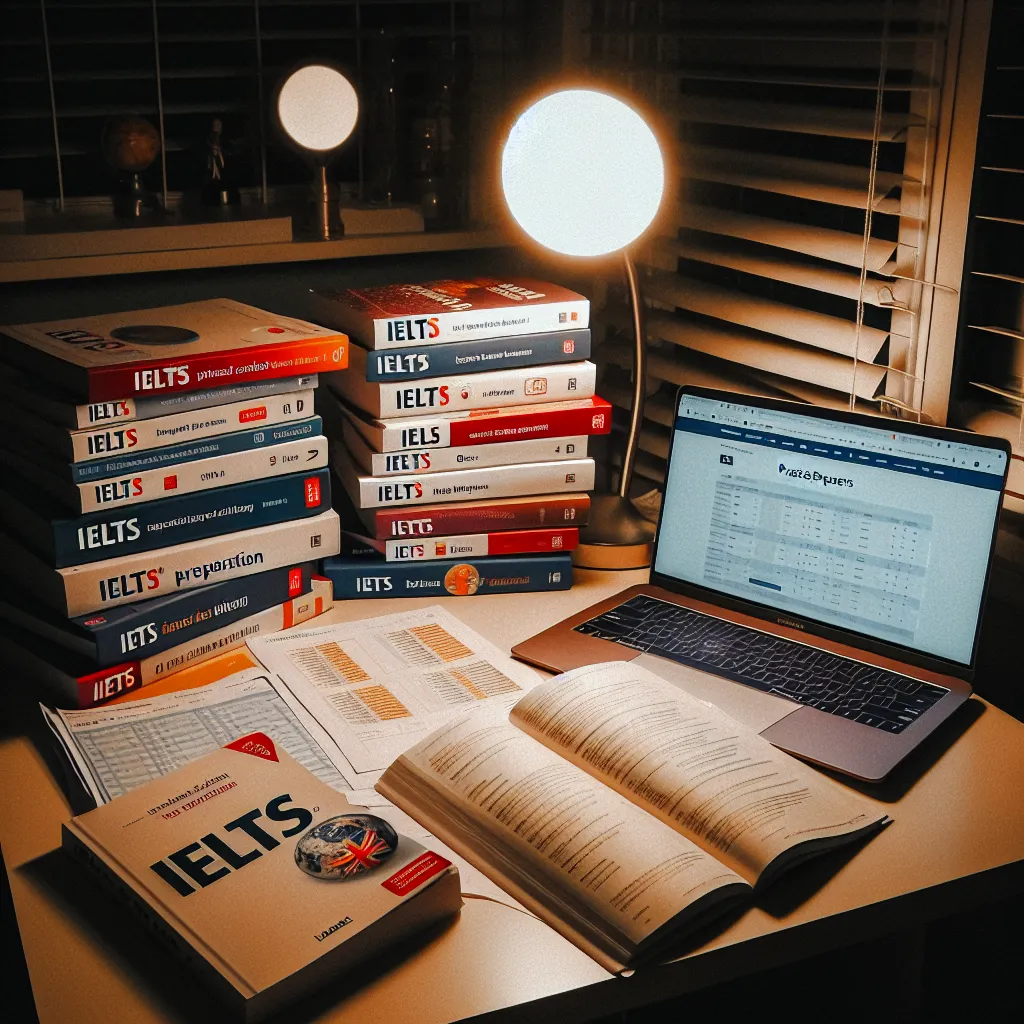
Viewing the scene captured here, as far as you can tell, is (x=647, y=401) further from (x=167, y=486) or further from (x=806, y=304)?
(x=167, y=486)

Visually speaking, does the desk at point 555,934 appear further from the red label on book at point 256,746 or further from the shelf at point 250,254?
the shelf at point 250,254

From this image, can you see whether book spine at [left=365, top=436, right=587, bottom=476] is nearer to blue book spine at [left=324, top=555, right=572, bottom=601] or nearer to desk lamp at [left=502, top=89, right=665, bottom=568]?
blue book spine at [left=324, top=555, right=572, bottom=601]

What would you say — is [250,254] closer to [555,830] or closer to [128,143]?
[128,143]

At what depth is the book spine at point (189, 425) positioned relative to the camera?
4.18ft

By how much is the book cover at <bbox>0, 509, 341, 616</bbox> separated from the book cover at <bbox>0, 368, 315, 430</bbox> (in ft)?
0.50

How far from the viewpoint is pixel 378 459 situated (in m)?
1.49

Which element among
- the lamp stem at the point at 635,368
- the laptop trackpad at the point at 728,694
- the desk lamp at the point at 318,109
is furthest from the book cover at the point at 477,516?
the desk lamp at the point at 318,109

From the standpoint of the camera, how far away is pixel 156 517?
4.35ft

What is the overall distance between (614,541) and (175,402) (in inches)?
23.9

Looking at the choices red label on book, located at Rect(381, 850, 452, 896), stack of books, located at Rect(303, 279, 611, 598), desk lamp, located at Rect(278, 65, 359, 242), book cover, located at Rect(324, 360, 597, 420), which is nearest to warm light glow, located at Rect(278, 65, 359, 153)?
desk lamp, located at Rect(278, 65, 359, 242)

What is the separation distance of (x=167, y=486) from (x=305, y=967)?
659 mm

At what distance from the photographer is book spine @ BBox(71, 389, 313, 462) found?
4.18 ft

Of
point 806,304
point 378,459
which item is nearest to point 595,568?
point 378,459

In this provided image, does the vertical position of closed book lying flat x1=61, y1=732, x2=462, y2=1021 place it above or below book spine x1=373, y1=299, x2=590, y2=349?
below
